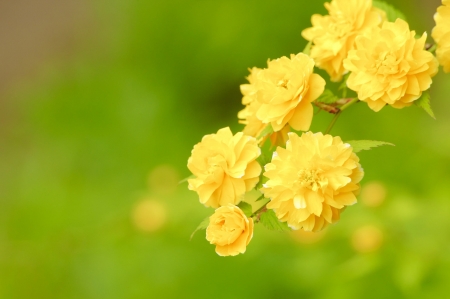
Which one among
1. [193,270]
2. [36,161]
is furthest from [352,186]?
[36,161]

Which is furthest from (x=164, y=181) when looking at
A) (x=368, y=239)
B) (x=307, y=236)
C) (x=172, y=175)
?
(x=368, y=239)

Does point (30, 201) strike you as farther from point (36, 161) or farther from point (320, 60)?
point (320, 60)

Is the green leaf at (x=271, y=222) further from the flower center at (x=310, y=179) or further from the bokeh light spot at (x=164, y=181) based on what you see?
the bokeh light spot at (x=164, y=181)

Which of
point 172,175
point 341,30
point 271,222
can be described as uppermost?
point 341,30

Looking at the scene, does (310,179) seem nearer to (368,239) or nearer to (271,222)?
(271,222)

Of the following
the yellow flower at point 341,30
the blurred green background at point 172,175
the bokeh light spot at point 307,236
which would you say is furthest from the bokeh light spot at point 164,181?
the yellow flower at point 341,30
